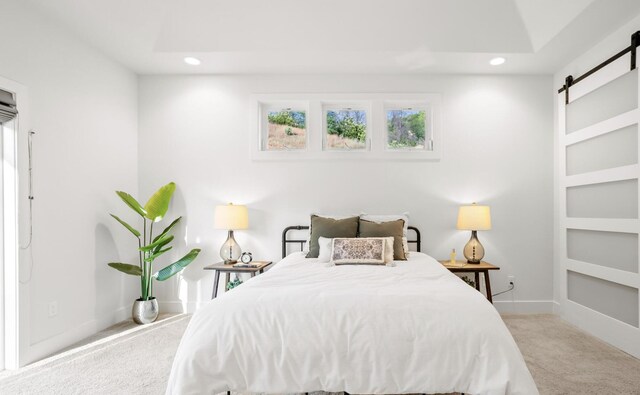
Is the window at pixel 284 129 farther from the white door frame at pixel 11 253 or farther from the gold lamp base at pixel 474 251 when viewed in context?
the white door frame at pixel 11 253

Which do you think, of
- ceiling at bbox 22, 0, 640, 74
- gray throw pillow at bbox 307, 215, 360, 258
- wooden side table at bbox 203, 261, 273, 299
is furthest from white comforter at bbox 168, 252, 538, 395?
ceiling at bbox 22, 0, 640, 74

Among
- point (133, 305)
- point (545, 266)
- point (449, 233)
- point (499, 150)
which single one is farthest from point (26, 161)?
point (545, 266)

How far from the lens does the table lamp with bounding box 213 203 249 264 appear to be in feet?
13.2

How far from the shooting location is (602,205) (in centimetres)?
350

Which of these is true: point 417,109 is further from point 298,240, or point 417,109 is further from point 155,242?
point 155,242

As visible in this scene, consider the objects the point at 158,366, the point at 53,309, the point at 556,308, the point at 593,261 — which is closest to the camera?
the point at 158,366

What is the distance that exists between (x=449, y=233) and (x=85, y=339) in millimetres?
3767

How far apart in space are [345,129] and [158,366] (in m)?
3.04

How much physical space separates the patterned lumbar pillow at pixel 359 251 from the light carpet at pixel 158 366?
137cm

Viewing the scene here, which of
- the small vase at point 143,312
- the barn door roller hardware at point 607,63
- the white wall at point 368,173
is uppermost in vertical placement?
the barn door roller hardware at point 607,63

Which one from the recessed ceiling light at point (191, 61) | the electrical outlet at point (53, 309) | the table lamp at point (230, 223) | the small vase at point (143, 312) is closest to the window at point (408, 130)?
the table lamp at point (230, 223)

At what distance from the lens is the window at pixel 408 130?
4.53m

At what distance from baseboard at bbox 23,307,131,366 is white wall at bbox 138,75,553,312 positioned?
0.51m

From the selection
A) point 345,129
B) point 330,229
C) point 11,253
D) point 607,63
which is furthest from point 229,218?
point 607,63
